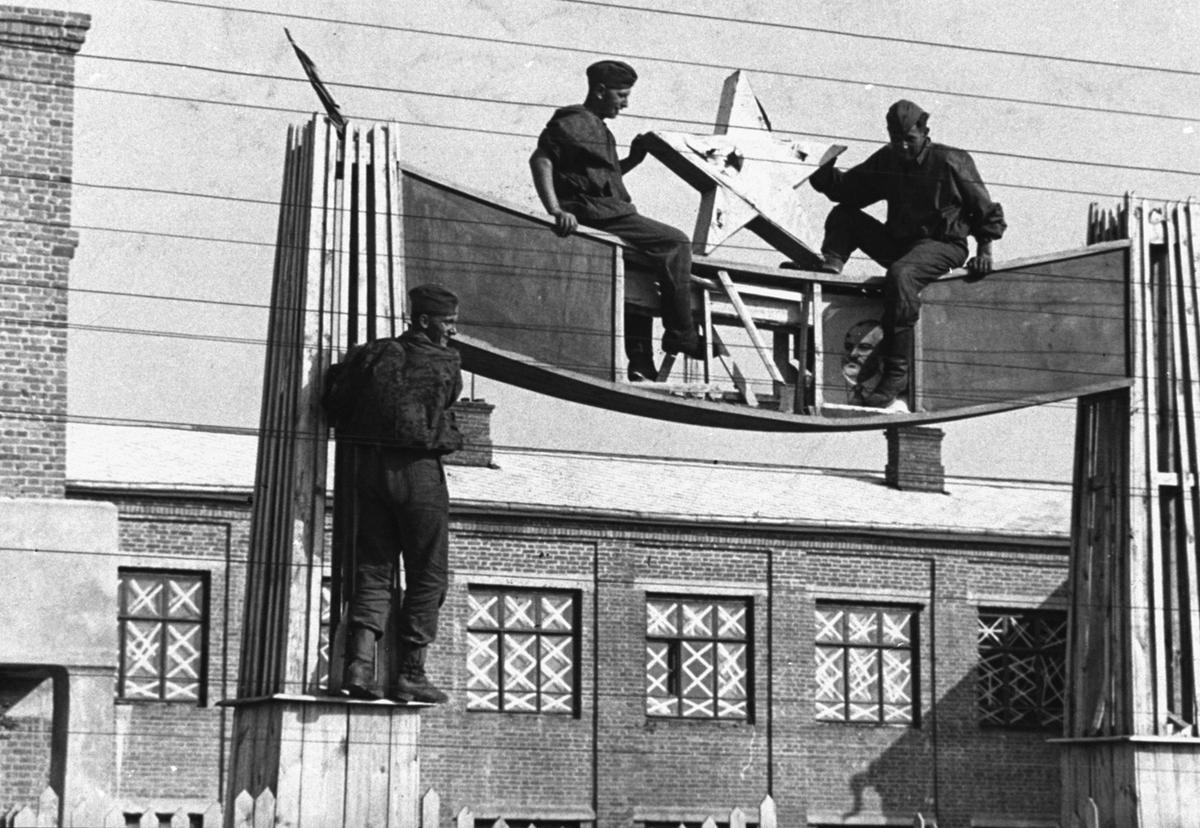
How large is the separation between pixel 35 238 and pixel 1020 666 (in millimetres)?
18169

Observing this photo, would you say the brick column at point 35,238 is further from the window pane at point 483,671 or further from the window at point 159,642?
the window pane at point 483,671

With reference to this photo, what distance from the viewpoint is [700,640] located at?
102ft

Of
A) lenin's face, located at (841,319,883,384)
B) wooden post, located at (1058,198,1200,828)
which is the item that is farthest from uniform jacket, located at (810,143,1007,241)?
wooden post, located at (1058,198,1200,828)

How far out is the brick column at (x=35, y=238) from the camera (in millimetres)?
17578

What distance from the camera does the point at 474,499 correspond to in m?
30.4

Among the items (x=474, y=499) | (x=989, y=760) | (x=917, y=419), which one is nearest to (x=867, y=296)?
(x=917, y=419)

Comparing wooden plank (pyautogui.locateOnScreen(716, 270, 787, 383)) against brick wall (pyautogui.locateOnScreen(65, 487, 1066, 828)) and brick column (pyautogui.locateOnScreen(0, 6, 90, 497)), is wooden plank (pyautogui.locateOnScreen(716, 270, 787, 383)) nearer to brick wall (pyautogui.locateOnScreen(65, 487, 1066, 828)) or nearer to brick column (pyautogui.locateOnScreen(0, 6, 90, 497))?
brick column (pyautogui.locateOnScreen(0, 6, 90, 497))

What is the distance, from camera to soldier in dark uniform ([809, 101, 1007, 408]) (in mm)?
15602

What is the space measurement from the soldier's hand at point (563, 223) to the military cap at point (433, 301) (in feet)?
2.94

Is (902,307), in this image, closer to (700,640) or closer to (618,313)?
(618,313)

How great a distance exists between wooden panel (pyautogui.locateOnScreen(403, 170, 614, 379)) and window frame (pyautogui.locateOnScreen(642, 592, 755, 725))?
16.6 meters

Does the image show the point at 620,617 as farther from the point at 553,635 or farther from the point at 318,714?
the point at 318,714

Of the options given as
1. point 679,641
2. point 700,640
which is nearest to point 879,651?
point 700,640

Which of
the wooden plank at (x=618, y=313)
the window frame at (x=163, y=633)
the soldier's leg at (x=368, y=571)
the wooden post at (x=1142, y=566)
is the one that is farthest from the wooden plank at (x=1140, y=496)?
the window frame at (x=163, y=633)
